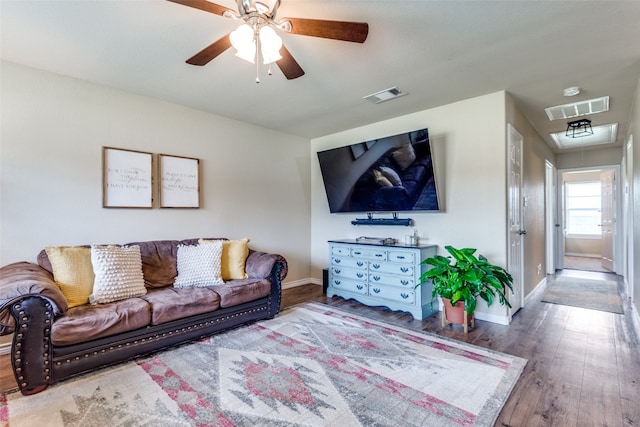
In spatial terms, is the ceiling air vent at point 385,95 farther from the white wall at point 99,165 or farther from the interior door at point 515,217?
the white wall at point 99,165

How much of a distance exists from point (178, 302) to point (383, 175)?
2.58m

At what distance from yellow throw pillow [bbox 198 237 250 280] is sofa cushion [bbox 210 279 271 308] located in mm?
144

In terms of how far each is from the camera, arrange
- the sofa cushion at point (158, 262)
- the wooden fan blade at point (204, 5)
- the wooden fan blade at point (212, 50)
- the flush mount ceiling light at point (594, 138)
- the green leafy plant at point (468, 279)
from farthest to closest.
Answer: the flush mount ceiling light at point (594, 138), the sofa cushion at point (158, 262), the green leafy plant at point (468, 279), the wooden fan blade at point (212, 50), the wooden fan blade at point (204, 5)

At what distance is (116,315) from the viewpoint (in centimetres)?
221

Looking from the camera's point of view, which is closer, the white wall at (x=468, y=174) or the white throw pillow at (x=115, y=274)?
the white throw pillow at (x=115, y=274)

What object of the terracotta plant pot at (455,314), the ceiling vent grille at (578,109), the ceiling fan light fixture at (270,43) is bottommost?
the terracotta plant pot at (455,314)

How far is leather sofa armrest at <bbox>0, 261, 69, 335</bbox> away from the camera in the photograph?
72.4 inches

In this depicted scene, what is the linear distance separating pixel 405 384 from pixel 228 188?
297 centimetres

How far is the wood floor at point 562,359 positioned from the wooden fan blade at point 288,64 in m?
2.44

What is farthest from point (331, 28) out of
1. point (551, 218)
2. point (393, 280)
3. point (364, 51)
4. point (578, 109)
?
point (551, 218)

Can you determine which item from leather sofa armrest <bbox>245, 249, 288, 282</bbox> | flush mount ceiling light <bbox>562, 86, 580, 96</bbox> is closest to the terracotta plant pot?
leather sofa armrest <bbox>245, 249, 288, 282</bbox>

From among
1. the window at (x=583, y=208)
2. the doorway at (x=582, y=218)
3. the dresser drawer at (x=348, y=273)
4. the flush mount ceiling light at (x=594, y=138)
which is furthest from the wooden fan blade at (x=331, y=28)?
the window at (x=583, y=208)

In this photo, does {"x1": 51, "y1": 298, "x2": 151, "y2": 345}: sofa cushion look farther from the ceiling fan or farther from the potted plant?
the potted plant

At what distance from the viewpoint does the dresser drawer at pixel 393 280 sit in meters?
3.36
